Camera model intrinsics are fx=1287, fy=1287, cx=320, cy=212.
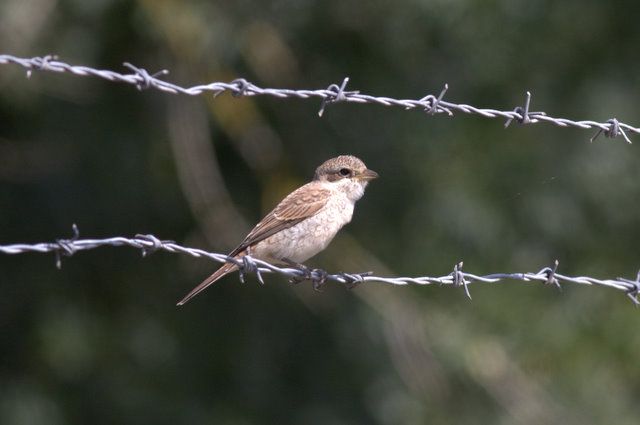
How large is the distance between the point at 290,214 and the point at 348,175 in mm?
485

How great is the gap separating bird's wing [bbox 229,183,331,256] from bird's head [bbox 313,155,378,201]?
150 mm

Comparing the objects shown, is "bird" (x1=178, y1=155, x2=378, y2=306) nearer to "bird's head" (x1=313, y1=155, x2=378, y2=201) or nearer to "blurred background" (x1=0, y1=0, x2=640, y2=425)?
"bird's head" (x1=313, y1=155, x2=378, y2=201)

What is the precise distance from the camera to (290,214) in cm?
698

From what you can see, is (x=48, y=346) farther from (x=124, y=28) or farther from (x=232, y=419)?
(x=124, y=28)

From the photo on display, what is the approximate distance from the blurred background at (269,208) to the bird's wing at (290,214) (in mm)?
3900

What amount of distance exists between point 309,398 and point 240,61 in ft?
11.0

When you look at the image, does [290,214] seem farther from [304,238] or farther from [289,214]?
[304,238]

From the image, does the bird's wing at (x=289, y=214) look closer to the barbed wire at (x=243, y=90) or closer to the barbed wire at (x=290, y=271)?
the barbed wire at (x=290, y=271)

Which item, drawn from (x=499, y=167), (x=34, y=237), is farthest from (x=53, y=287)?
(x=499, y=167)

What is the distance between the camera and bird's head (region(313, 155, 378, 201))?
722 cm

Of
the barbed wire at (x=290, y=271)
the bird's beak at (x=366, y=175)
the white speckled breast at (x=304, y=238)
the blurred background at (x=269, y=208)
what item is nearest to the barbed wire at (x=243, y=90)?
the barbed wire at (x=290, y=271)

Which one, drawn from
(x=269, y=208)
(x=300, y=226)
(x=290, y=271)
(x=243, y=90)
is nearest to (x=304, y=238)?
(x=300, y=226)

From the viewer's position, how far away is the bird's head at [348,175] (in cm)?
722

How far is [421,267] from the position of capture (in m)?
12.5
